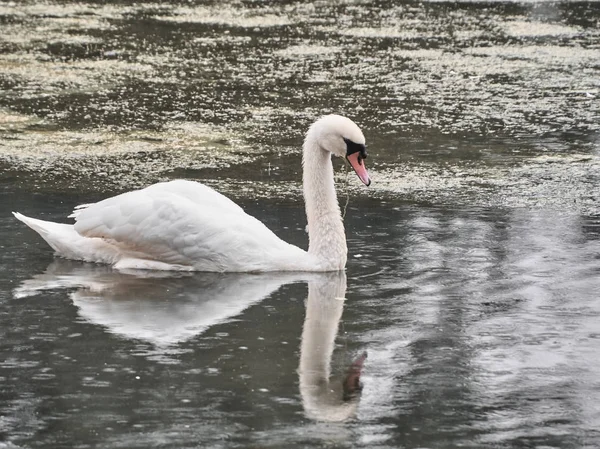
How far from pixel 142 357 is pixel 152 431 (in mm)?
1130

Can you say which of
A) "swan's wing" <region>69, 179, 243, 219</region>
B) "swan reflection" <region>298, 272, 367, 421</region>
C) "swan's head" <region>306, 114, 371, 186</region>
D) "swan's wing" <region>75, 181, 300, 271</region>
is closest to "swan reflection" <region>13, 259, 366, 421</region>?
"swan reflection" <region>298, 272, 367, 421</region>

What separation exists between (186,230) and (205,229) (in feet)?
0.43

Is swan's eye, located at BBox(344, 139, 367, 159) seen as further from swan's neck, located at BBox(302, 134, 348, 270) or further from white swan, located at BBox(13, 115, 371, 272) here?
swan's neck, located at BBox(302, 134, 348, 270)

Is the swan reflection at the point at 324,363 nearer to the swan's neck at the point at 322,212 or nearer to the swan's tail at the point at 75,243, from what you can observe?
the swan's neck at the point at 322,212

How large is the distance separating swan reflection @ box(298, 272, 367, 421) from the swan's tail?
1481mm

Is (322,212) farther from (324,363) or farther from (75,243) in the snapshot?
(324,363)

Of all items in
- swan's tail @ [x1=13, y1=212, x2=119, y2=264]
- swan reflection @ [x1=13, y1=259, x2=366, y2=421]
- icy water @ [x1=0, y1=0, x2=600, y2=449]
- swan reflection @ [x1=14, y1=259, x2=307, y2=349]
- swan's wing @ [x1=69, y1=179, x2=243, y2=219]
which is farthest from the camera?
swan's tail @ [x1=13, y1=212, x2=119, y2=264]

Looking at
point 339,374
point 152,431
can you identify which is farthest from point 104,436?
point 339,374

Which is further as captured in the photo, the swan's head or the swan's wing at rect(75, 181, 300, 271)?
the swan's head

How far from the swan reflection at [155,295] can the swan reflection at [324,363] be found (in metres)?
0.37

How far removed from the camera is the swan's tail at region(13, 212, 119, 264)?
9.17 metres

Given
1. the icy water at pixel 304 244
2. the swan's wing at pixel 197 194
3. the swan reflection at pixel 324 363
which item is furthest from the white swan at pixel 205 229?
the swan reflection at pixel 324 363

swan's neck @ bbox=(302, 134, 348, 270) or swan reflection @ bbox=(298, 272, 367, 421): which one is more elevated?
swan's neck @ bbox=(302, 134, 348, 270)

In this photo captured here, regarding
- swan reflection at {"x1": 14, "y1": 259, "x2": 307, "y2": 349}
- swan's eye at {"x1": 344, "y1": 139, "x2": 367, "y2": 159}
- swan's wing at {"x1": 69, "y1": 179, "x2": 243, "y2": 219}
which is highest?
swan's eye at {"x1": 344, "y1": 139, "x2": 367, "y2": 159}
